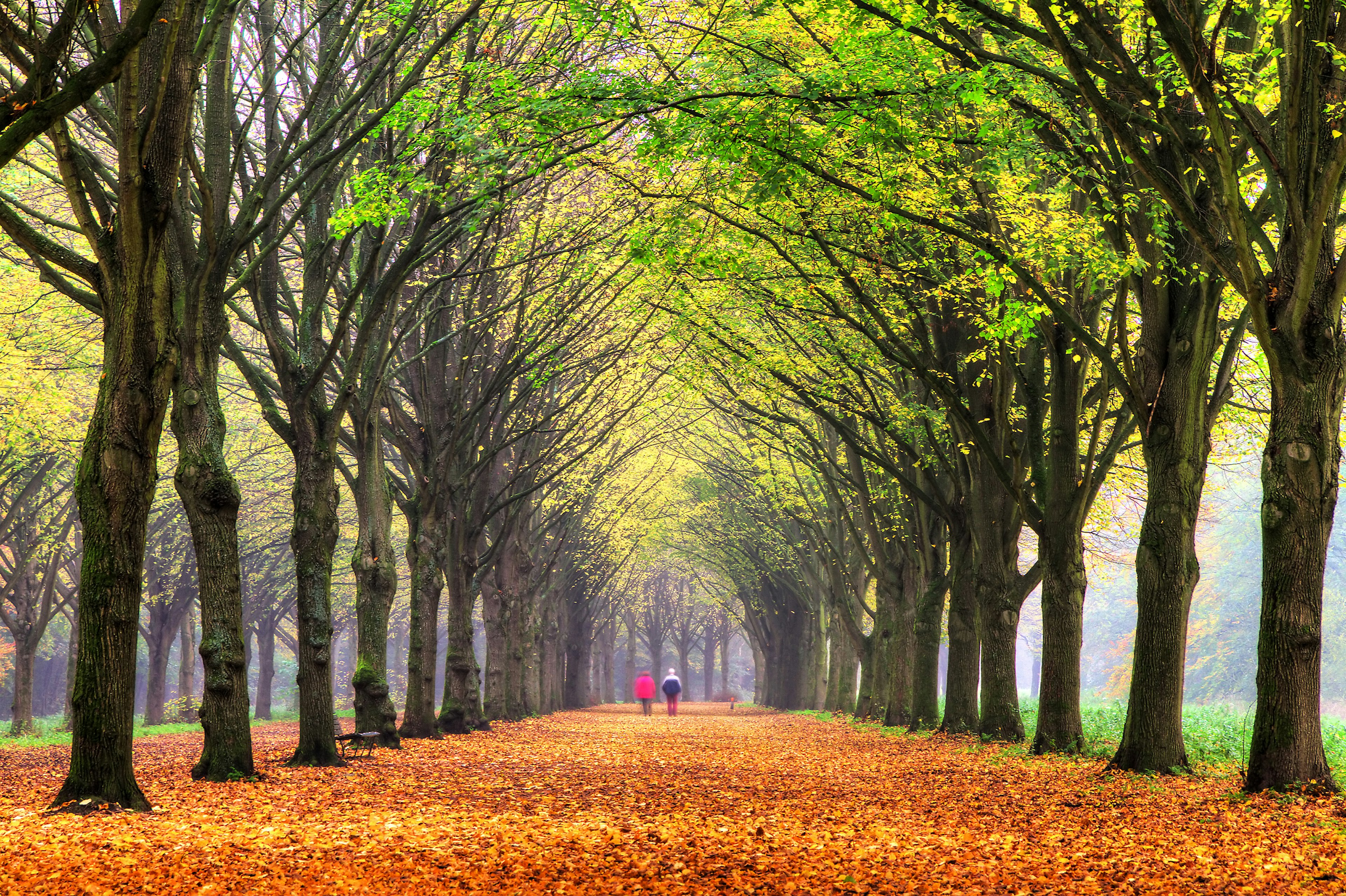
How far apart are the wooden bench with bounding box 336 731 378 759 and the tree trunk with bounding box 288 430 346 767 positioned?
573 mm

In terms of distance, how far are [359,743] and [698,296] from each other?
9378 mm

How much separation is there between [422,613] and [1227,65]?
44.6 ft

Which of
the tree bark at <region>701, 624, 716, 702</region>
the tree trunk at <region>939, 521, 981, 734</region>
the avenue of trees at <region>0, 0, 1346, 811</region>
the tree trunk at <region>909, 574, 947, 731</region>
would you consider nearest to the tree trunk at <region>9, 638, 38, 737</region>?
the avenue of trees at <region>0, 0, 1346, 811</region>

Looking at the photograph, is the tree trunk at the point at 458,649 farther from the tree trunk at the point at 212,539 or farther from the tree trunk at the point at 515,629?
the tree trunk at the point at 212,539

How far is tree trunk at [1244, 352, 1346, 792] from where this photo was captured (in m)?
8.36

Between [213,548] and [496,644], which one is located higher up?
[213,548]

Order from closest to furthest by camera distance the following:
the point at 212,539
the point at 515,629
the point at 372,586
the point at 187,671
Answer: the point at 212,539 < the point at 372,586 < the point at 515,629 < the point at 187,671

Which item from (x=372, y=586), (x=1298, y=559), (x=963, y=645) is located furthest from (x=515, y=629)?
(x=1298, y=559)

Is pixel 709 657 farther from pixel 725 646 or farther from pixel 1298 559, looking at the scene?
pixel 1298 559

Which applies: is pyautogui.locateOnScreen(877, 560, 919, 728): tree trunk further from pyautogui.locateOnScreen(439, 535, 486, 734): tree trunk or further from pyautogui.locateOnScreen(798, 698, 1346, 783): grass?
pyautogui.locateOnScreen(439, 535, 486, 734): tree trunk

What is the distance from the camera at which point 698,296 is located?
60.1 ft

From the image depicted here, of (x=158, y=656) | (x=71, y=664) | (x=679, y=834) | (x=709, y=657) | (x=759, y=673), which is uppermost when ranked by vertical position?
(x=679, y=834)

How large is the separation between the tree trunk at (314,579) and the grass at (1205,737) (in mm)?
8939

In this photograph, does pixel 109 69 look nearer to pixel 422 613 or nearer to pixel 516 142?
pixel 516 142
